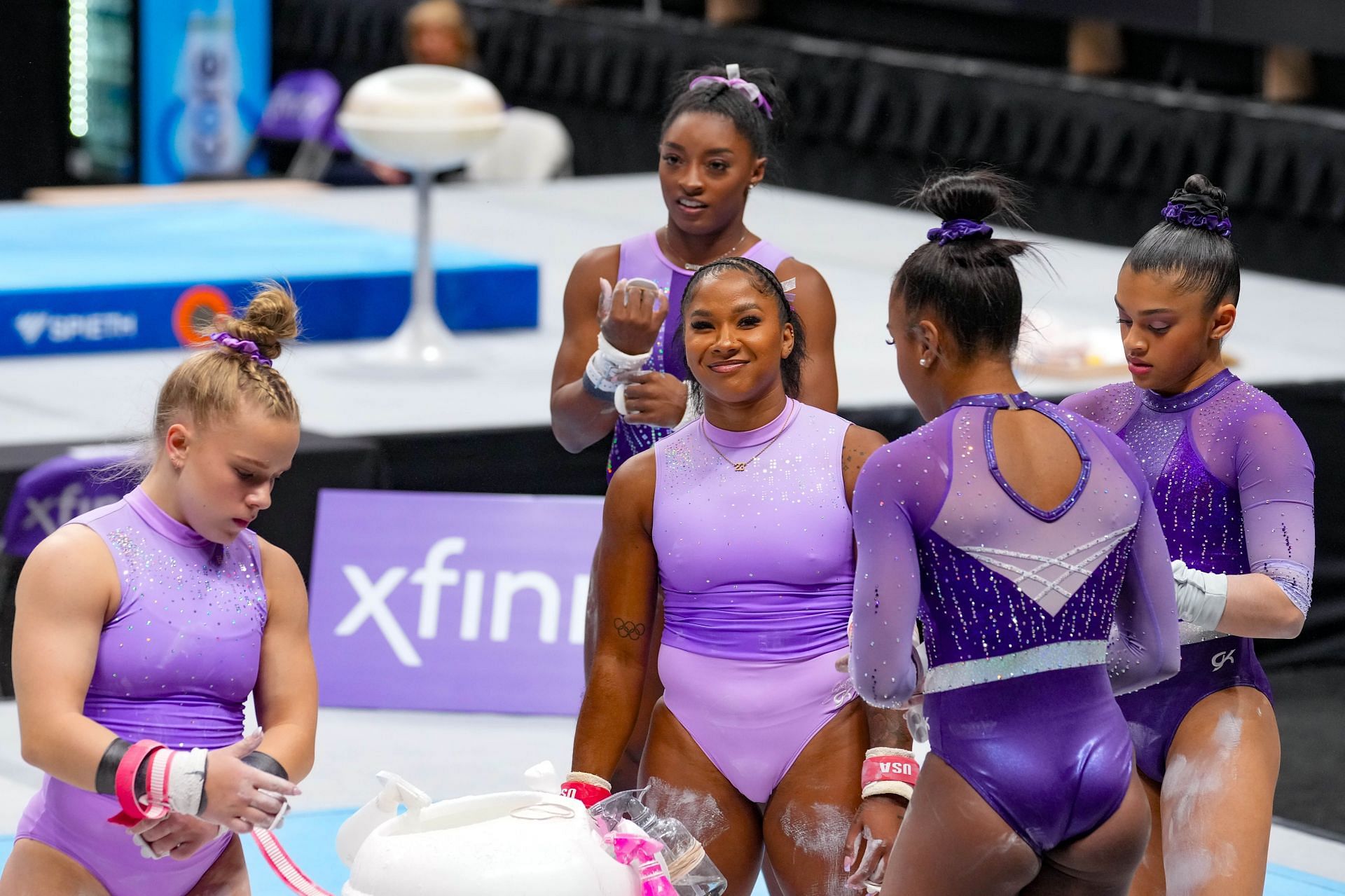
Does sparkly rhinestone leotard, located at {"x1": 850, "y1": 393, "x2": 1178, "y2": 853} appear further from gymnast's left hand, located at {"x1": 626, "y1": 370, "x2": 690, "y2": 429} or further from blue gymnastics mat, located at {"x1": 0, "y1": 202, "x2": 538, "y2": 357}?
blue gymnastics mat, located at {"x1": 0, "y1": 202, "x2": 538, "y2": 357}

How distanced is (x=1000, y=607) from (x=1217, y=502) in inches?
24.7

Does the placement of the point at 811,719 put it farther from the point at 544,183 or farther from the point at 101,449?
the point at 544,183

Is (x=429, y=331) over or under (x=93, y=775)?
under

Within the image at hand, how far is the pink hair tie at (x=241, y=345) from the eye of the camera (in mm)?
2537

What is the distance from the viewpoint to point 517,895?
2.42 metres

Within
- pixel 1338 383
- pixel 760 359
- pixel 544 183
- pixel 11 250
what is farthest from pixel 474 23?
pixel 760 359

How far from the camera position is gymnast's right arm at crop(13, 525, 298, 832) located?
7.70 feet

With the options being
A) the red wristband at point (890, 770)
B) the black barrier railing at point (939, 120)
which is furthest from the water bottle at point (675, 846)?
the black barrier railing at point (939, 120)

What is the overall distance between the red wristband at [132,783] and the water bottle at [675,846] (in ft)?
1.92

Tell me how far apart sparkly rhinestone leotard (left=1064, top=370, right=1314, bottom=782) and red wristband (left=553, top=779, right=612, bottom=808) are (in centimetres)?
79

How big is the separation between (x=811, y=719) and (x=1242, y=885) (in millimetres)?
618

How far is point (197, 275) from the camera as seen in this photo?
718 cm

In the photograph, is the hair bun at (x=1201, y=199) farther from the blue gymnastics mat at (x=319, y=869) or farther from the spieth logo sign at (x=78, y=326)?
the spieth logo sign at (x=78, y=326)

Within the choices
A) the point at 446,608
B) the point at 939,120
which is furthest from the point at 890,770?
the point at 939,120
